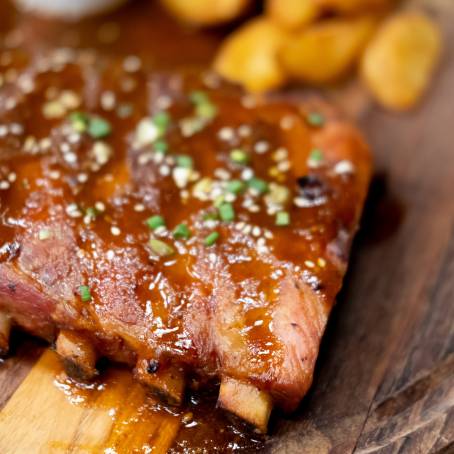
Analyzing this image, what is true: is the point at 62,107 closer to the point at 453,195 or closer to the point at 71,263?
the point at 71,263

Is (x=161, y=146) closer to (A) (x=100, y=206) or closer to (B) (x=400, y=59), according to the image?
(A) (x=100, y=206)

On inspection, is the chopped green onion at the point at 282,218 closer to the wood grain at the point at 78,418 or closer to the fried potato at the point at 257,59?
the wood grain at the point at 78,418

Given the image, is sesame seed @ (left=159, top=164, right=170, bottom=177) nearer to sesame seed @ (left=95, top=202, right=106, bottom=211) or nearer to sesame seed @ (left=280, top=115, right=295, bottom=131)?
sesame seed @ (left=95, top=202, right=106, bottom=211)

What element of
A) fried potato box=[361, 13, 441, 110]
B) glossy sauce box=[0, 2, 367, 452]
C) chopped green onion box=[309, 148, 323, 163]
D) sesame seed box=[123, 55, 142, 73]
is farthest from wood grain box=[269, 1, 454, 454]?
sesame seed box=[123, 55, 142, 73]

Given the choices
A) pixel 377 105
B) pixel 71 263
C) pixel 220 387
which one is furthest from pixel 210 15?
pixel 220 387

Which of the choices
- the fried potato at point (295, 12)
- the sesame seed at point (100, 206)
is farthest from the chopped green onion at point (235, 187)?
the fried potato at point (295, 12)
